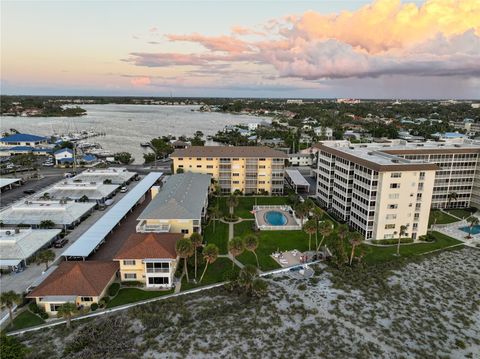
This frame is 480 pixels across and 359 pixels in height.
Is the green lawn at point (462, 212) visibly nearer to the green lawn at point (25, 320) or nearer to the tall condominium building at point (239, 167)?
the tall condominium building at point (239, 167)

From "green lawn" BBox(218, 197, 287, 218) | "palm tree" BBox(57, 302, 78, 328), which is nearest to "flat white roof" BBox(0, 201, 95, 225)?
"green lawn" BBox(218, 197, 287, 218)

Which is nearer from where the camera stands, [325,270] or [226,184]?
[325,270]

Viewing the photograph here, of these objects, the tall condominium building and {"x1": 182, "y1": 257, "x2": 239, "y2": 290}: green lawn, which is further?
the tall condominium building

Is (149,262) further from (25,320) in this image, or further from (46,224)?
(46,224)

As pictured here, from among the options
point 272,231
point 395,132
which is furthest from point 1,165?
point 395,132

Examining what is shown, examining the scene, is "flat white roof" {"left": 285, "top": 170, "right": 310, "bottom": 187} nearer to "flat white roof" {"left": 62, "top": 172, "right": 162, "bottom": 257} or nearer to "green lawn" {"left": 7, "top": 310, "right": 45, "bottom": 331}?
"flat white roof" {"left": 62, "top": 172, "right": 162, "bottom": 257}

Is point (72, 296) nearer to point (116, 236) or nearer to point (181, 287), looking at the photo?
point (181, 287)

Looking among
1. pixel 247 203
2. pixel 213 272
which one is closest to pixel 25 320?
pixel 213 272
